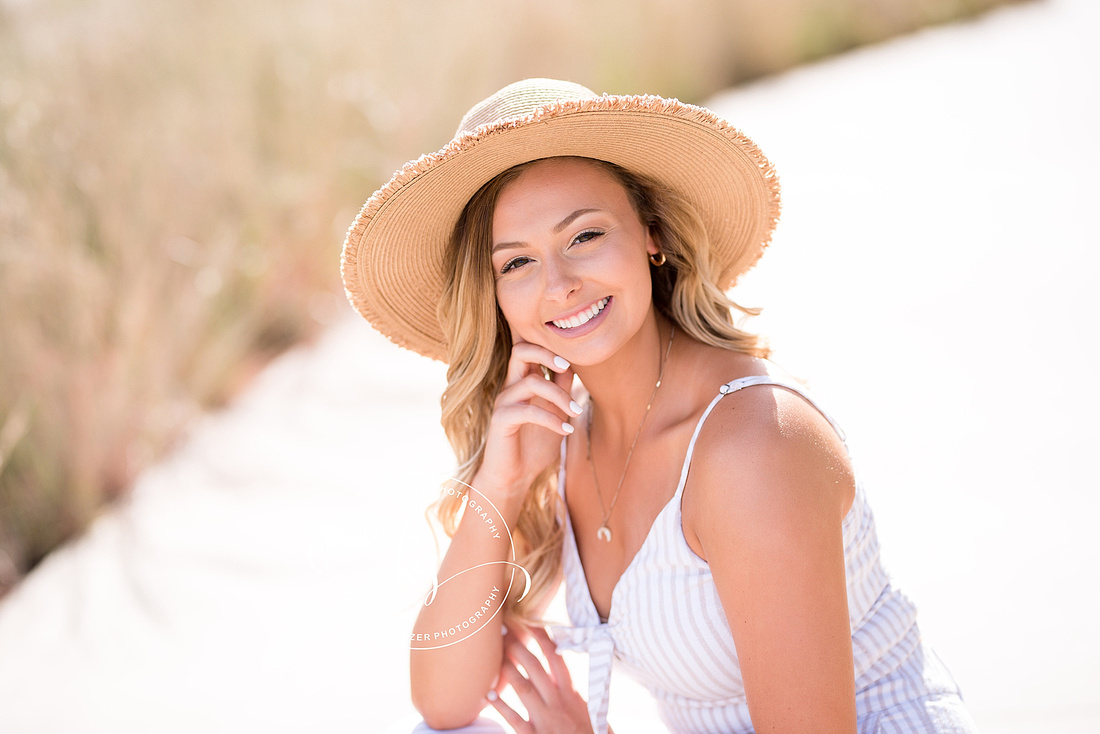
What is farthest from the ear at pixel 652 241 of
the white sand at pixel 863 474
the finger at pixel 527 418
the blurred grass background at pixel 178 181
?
the blurred grass background at pixel 178 181

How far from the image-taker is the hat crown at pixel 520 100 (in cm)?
210

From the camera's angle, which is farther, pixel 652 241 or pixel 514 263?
pixel 652 241

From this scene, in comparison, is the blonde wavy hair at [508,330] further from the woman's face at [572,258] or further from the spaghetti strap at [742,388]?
the spaghetti strap at [742,388]

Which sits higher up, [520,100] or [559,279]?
[520,100]

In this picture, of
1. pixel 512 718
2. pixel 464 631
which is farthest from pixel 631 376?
pixel 512 718

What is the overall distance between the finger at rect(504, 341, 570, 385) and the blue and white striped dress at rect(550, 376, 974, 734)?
0.45 meters

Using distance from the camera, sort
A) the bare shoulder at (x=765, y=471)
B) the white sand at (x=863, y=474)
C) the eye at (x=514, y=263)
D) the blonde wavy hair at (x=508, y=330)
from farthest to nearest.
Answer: the white sand at (x=863, y=474) → the blonde wavy hair at (x=508, y=330) → the eye at (x=514, y=263) → the bare shoulder at (x=765, y=471)

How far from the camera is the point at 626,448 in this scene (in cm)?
251

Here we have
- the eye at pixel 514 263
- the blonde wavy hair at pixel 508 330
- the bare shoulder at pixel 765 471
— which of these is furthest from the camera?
the blonde wavy hair at pixel 508 330

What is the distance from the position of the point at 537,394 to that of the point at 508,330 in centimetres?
43

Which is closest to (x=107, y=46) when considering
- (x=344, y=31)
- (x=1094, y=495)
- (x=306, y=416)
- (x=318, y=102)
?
(x=318, y=102)

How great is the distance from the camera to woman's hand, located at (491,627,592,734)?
228cm

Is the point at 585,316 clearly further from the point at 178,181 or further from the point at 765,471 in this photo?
the point at 178,181

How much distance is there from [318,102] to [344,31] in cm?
100
